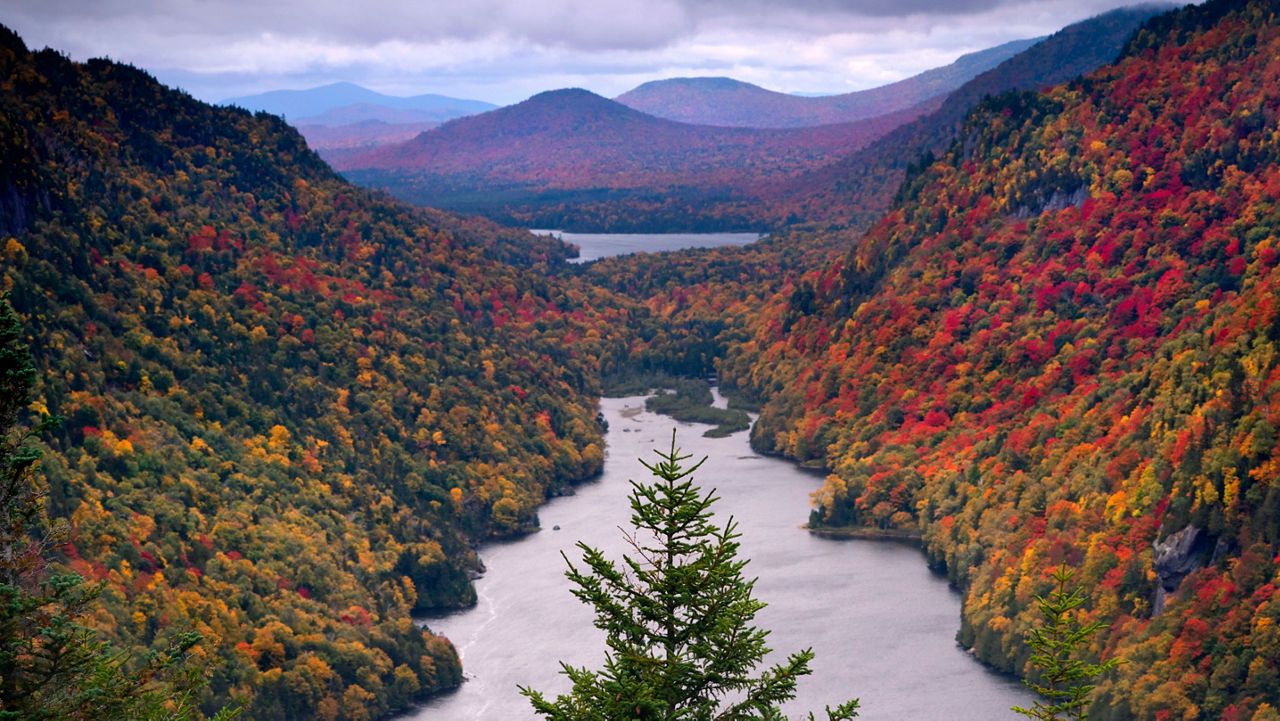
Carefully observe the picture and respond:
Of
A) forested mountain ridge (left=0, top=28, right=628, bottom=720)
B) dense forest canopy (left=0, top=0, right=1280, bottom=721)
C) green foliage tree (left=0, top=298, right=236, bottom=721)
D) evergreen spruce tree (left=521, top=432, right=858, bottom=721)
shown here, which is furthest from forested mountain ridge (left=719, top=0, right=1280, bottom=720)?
green foliage tree (left=0, top=298, right=236, bottom=721)

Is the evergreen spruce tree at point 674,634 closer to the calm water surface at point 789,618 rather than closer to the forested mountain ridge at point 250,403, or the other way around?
the calm water surface at point 789,618

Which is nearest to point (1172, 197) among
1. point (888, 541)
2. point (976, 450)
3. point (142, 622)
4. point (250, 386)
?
point (976, 450)

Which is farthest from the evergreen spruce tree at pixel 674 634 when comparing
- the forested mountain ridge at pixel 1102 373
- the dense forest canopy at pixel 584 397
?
the forested mountain ridge at pixel 1102 373

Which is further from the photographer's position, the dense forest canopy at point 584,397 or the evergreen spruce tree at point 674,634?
the dense forest canopy at point 584,397

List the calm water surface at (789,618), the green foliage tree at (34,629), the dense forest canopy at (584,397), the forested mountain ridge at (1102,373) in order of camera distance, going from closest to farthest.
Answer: the green foliage tree at (34,629), the forested mountain ridge at (1102,373), the dense forest canopy at (584,397), the calm water surface at (789,618)

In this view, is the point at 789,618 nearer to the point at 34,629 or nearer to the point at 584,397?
the point at 34,629

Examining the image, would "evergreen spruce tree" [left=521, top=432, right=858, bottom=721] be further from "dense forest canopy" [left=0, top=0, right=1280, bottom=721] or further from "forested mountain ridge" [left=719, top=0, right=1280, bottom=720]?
"forested mountain ridge" [left=719, top=0, right=1280, bottom=720]

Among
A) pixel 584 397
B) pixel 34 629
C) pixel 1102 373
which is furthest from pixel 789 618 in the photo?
pixel 584 397
